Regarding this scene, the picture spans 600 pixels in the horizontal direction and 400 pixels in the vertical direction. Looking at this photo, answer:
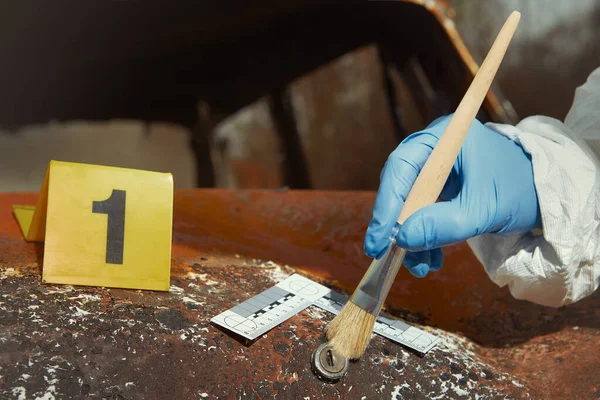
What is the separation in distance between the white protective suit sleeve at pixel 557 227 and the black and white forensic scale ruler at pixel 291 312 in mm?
223

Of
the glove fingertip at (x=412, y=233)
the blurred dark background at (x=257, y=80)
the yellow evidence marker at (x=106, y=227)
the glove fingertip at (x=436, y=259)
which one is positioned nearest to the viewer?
the glove fingertip at (x=412, y=233)

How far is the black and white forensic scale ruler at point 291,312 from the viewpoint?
0.94 m

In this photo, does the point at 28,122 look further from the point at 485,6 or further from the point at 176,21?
the point at 485,6

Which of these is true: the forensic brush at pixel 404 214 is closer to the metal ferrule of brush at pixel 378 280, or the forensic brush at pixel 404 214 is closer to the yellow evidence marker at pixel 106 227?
the metal ferrule of brush at pixel 378 280

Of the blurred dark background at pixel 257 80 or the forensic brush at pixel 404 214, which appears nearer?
the forensic brush at pixel 404 214

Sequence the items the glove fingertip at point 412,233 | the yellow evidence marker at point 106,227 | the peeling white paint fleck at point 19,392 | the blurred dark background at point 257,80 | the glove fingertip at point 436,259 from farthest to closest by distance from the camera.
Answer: the blurred dark background at point 257,80, the glove fingertip at point 436,259, the yellow evidence marker at point 106,227, the glove fingertip at point 412,233, the peeling white paint fleck at point 19,392

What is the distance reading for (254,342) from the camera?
0.91m

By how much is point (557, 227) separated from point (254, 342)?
576 mm

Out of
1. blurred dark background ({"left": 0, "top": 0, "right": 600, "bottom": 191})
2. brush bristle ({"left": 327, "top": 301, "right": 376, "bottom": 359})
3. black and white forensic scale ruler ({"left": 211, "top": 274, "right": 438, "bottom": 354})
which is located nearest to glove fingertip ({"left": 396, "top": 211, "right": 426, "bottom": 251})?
brush bristle ({"left": 327, "top": 301, "right": 376, "bottom": 359})

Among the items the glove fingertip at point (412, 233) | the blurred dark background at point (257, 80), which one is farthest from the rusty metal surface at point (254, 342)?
the blurred dark background at point (257, 80)

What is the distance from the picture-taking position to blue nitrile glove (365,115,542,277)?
877 millimetres

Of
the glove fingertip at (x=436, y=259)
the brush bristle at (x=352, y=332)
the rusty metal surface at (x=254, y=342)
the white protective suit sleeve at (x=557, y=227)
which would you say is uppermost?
the white protective suit sleeve at (x=557, y=227)

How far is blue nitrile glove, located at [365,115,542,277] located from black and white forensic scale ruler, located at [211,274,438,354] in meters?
0.12

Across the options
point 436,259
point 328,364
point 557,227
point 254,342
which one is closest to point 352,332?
point 328,364
